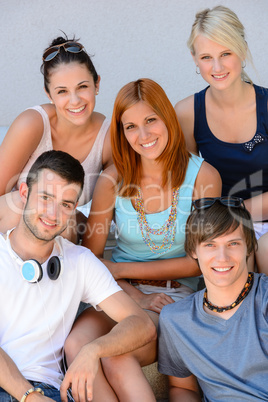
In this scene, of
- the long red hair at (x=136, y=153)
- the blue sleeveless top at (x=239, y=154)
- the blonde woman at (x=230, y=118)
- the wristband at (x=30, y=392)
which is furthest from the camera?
the blue sleeveless top at (x=239, y=154)

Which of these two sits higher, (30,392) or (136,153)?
(136,153)

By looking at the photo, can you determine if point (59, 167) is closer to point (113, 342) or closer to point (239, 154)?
point (113, 342)

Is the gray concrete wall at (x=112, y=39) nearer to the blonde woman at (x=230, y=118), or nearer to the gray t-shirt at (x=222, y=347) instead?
the blonde woman at (x=230, y=118)

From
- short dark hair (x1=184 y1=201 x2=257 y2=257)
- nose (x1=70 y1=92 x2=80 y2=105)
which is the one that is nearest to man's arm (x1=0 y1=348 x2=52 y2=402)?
short dark hair (x1=184 y1=201 x2=257 y2=257)

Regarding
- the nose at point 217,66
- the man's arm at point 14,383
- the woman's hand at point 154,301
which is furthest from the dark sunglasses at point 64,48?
the man's arm at point 14,383

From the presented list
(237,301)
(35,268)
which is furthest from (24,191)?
(237,301)

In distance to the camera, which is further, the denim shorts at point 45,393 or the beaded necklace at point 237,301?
the beaded necklace at point 237,301

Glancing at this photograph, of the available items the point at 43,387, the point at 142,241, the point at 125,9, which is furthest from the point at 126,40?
the point at 43,387

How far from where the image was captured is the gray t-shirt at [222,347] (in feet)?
6.77

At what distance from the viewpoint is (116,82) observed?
4.19 meters

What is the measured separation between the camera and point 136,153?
105 inches

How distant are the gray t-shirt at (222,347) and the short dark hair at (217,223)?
0.18 m

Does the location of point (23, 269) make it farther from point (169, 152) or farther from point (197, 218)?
point (169, 152)

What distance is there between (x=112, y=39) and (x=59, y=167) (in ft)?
6.92
